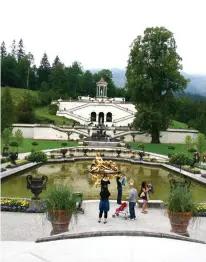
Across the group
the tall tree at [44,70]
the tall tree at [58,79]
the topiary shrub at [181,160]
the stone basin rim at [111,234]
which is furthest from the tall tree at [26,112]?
the stone basin rim at [111,234]

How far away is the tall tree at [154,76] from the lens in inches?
1699

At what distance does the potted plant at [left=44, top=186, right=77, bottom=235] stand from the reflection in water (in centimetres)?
478

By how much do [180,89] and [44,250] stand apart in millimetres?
39133

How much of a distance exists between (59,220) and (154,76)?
119 ft

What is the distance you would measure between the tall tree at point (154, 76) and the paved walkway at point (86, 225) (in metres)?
30.9

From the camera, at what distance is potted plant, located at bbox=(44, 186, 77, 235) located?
970 cm

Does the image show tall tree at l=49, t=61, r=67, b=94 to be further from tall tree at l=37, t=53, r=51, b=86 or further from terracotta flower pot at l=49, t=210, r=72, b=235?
terracotta flower pot at l=49, t=210, r=72, b=235

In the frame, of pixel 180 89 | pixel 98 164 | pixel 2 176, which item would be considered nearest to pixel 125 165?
pixel 2 176

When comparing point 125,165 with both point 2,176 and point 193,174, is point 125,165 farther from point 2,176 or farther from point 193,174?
point 2,176

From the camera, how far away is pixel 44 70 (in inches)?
3930

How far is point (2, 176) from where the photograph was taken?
20.6 m

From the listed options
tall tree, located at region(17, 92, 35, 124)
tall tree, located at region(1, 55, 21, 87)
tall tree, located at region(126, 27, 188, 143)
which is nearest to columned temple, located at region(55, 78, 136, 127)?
tall tree, located at region(17, 92, 35, 124)

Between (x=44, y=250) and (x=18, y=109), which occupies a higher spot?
(x=18, y=109)

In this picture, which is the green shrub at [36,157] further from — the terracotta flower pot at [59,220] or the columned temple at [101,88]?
the columned temple at [101,88]
